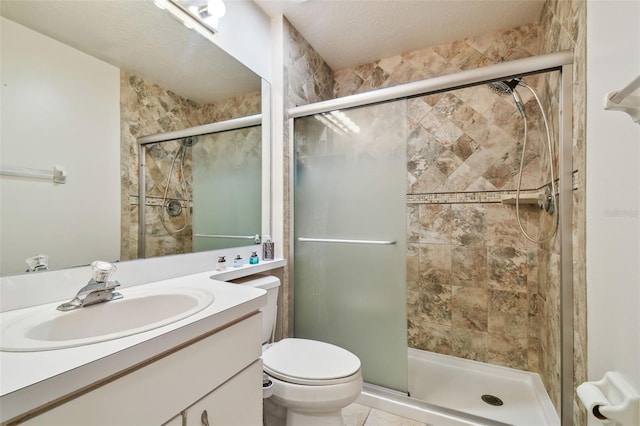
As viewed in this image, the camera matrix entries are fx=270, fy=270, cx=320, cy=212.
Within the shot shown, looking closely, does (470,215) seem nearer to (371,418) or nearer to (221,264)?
(371,418)

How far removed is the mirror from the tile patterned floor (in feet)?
4.57

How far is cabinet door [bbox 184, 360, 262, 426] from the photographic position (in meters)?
0.69

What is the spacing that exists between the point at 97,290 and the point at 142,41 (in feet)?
3.37

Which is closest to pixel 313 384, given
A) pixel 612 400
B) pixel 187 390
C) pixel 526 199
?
pixel 187 390

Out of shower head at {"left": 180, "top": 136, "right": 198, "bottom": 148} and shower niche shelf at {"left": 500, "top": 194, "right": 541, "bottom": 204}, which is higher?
shower head at {"left": 180, "top": 136, "right": 198, "bottom": 148}

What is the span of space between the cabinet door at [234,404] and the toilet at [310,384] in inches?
10.1

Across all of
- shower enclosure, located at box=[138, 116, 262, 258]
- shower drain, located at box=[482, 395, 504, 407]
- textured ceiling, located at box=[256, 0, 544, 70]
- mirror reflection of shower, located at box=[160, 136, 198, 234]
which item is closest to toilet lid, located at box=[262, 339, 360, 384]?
shower enclosure, located at box=[138, 116, 262, 258]

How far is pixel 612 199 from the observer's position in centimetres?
86

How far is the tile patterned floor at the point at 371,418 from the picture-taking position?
146 cm

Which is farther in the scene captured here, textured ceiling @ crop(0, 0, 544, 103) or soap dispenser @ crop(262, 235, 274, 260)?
soap dispenser @ crop(262, 235, 274, 260)

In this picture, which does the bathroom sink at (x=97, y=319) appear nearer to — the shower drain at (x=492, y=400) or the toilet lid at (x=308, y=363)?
the toilet lid at (x=308, y=363)

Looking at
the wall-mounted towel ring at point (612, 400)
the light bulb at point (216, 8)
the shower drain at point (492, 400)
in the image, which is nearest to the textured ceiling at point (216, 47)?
the light bulb at point (216, 8)

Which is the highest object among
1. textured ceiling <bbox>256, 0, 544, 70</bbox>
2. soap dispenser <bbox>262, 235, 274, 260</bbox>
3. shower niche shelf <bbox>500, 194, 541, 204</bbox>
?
textured ceiling <bbox>256, 0, 544, 70</bbox>

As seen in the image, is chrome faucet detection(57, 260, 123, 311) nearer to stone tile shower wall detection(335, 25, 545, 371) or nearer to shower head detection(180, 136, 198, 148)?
shower head detection(180, 136, 198, 148)
